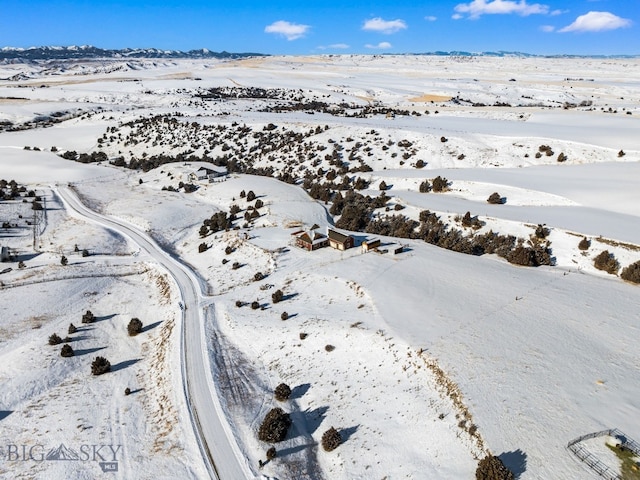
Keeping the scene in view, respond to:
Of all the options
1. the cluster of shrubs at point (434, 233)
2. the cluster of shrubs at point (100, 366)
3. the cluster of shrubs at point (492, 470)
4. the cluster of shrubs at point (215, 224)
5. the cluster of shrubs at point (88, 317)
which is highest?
the cluster of shrubs at point (434, 233)

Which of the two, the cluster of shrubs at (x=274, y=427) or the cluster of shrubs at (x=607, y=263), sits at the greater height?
the cluster of shrubs at (x=607, y=263)

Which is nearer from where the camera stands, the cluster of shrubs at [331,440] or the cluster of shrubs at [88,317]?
the cluster of shrubs at [331,440]

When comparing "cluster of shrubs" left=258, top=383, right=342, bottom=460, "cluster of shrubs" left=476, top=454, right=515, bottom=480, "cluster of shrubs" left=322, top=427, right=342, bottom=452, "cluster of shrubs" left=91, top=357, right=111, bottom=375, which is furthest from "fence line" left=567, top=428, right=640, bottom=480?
"cluster of shrubs" left=91, top=357, right=111, bottom=375

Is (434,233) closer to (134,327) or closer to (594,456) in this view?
(594,456)

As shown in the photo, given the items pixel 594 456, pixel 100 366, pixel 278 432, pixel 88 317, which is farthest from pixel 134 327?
pixel 594 456

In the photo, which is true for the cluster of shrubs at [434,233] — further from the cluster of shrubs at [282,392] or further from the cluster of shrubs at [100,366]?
the cluster of shrubs at [100,366]

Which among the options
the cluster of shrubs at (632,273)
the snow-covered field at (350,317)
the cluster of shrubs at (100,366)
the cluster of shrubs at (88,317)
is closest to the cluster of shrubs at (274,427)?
the snow-covered field at (350,317)

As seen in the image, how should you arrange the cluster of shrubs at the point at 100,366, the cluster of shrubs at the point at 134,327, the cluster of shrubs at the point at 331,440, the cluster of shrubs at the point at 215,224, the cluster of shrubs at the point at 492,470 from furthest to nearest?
the cluster of shrubs at the point at 215,224 → the cluster of shrubs at the point at 134,327 → the cluster of shrubs at the point at 100,366 → the cluster of shrubs at the point at 331,440 → the cluster of shrubs at the point at 492,470

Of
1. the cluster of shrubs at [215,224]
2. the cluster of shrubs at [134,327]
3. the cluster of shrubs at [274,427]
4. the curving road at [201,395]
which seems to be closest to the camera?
the curving road at [201,395]

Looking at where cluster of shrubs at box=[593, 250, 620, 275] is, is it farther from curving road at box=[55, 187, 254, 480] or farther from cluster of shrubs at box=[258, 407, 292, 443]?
curving road at box=[55, 187, 254, 480]
